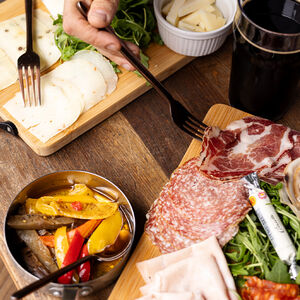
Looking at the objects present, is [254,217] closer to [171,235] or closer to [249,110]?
[171,235]

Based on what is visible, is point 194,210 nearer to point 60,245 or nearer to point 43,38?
point 60,245

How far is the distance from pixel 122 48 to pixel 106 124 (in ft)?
1.22

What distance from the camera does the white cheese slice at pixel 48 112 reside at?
1.61 meters

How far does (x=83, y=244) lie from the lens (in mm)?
1366

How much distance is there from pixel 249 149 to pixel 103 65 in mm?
715

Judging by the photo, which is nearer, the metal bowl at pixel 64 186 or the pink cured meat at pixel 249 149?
the metal bowl at pixel 64 186

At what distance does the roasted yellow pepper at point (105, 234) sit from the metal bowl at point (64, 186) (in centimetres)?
5

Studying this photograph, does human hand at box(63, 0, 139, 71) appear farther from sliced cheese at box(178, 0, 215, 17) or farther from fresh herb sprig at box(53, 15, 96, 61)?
sliced cheese at box(178, 0, 215, 17)

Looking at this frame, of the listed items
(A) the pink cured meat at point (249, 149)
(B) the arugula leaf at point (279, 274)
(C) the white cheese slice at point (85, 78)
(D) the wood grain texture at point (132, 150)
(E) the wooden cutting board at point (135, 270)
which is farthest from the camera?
(C) the white cheese slice at point (85, 78)

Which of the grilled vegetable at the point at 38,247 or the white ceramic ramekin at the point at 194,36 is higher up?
the white ceramic ramekin at the point at 194,36

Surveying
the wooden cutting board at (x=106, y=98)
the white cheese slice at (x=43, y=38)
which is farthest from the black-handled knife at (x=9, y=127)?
the white cheese slice at (x=43, y=38)

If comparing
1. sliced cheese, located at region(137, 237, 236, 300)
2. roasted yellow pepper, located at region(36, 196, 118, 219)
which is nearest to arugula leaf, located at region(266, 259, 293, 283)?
sliced cheese, located at region(137, 237, 236, 300)

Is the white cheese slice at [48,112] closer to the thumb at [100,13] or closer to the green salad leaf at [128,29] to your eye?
the green salad leaf at [128,29]

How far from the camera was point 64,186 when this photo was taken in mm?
1503
